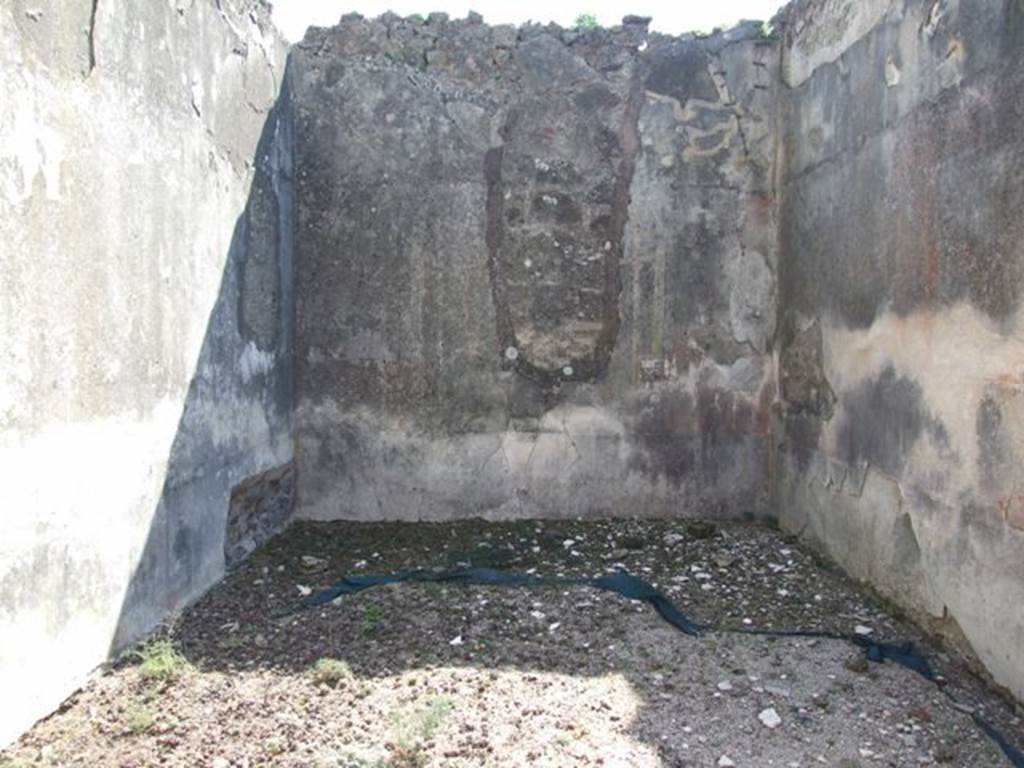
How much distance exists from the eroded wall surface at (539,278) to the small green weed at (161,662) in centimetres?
174

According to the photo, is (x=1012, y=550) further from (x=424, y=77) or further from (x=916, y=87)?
(x=424, y=77)

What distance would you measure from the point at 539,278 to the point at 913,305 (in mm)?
1923

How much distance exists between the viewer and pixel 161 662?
251 cm

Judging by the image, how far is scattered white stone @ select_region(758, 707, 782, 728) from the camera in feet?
7.42

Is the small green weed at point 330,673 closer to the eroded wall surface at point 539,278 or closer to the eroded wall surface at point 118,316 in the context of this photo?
the eroded wall surface at point 118,316

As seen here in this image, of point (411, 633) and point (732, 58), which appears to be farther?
point (732, 58)

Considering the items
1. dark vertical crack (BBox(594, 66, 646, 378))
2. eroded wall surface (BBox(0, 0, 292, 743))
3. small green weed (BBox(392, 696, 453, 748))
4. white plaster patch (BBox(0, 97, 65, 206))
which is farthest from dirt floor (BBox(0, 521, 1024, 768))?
white plaster patch (BBox(0, 97, 65, 206))

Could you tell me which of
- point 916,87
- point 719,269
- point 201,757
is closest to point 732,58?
point 719,269

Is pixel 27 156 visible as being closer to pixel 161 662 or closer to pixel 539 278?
pixel 161 662

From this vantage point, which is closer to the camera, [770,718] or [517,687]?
[770,718]

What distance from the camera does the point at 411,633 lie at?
283cm

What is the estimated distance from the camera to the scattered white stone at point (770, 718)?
→ 7.42 ft

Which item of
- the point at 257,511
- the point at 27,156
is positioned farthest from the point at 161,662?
the point at 27,156

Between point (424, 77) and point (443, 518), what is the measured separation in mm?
2341
